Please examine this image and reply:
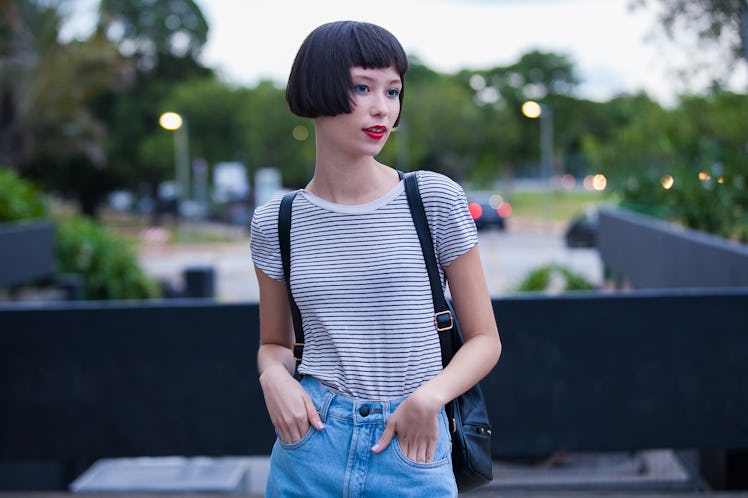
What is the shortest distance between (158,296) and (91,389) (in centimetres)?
1298

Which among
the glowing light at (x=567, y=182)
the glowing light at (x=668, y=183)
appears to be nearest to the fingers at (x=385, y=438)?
the glowing light at (x=668, y=183)

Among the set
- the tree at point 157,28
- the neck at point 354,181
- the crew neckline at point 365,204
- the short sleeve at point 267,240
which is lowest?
the short sleeve at point 267,240

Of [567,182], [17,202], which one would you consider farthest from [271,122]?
[567,182]

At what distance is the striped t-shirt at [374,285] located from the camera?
1.80 metres

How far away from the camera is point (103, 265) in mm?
17641

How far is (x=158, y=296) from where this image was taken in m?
17.5

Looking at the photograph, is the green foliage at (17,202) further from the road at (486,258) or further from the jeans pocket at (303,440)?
the jeans pocket at (303,440)

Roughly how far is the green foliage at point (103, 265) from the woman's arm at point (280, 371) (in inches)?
615

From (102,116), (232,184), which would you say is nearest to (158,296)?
(232,184)

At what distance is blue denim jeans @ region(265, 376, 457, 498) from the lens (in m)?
1.76

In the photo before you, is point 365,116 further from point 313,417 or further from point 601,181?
point 601,181

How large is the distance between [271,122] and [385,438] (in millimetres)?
46613

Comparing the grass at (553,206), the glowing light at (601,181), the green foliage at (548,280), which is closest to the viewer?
the green foliage at (548,280)

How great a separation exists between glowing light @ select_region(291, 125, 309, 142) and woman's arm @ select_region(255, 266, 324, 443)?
48.2m
